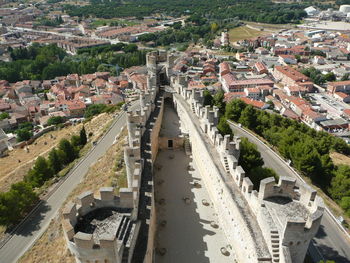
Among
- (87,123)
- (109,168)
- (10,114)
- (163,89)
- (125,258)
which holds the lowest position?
(10,114)

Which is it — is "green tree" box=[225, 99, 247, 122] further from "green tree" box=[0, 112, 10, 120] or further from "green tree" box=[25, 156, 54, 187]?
"green tree" box=[0, 112, 10, 120]

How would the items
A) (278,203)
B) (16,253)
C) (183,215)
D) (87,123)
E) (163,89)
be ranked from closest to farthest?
1. (278,203)
2. (183,215)
3. (16,253)
4. (163,89)
5. (87,123)

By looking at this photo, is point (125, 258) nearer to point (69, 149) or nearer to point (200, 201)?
point (200, 201)

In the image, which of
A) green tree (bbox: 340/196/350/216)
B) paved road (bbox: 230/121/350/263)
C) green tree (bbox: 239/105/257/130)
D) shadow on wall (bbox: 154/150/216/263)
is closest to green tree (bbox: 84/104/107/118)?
green tree (bbox: 239/105/257/130)

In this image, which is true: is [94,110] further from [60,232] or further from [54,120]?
[60,232]

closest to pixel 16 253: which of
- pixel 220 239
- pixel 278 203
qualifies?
pixel 220 239

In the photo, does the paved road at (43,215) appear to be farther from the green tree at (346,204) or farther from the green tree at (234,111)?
the green tree at (346,204)

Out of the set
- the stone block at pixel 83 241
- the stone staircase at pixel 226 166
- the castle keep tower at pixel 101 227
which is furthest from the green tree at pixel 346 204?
the stone block at pixel 83 241
